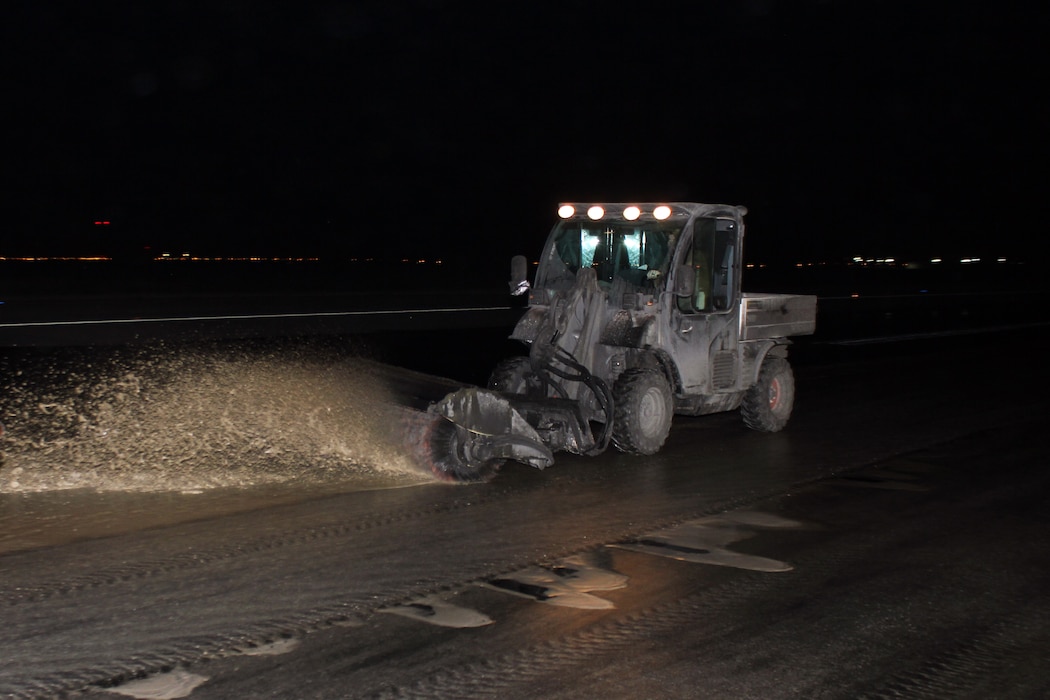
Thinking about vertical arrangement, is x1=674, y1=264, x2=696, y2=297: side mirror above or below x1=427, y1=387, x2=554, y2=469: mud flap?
above

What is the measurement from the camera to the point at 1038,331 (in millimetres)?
29125

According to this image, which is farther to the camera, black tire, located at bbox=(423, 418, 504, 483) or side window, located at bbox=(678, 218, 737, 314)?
side window, located at bbox=(678, 218, 737, 314)

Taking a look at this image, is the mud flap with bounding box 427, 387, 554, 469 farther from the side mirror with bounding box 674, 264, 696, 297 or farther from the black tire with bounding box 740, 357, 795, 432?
the black tire with bounding box 740, 357, 795, 432

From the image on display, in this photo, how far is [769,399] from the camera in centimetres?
1213

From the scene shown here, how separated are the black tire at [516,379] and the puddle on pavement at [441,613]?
167 inches

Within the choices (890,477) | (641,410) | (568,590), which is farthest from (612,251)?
(568,590)

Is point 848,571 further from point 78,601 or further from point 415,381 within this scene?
point 415,381

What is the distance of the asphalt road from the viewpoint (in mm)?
5070

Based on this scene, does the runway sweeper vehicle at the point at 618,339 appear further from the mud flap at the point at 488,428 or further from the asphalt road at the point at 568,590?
the asphalt road at the point at 568,590

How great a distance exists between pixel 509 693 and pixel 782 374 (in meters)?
8.03

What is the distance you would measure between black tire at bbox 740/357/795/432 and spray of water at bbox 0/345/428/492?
13.1 feet

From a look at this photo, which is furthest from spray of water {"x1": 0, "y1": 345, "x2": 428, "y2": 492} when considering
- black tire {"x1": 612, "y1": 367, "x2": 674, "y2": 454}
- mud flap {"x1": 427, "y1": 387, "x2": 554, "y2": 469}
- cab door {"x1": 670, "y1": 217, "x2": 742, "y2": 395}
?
cab door {"x1": 670, "y1": 217, "x2": 742, "y2": 395}

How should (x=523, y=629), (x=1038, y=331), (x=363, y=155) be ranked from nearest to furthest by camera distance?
(x=523, y=629) → (x=1038, y=331) → (x=363, y=155)

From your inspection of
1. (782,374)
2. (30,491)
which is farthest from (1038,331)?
(30,491)
